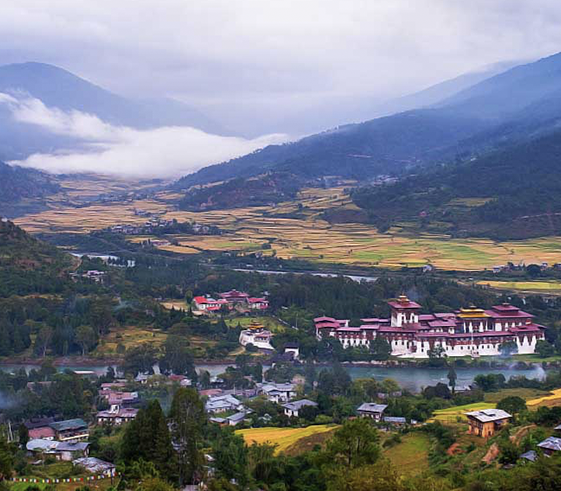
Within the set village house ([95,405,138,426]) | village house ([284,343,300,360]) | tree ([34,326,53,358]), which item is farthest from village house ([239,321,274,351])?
→ village house ([95,405,138,426])

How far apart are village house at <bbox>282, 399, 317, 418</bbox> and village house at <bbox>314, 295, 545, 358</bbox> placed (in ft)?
34.1

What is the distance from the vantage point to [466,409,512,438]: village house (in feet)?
65.7

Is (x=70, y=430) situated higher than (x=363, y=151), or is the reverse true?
(x=363, y=151)

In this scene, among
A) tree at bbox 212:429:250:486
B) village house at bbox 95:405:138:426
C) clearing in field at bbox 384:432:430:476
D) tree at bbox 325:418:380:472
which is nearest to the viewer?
tree at bbox 325:418:380:472

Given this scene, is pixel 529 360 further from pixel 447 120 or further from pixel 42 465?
pixel 447 120

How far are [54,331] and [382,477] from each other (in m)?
24.4

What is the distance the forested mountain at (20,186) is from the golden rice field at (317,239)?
637 inches

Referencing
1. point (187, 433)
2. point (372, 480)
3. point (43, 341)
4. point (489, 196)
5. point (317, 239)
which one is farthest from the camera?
point (489, 196)

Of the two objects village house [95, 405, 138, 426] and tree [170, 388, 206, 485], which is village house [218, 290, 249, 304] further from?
tree [170, 388, 206, 485]

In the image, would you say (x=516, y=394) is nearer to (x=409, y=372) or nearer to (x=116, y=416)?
(x=409, y=372)

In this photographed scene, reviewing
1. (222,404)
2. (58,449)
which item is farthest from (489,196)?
(58,449)

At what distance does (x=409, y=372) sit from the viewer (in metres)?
32.7

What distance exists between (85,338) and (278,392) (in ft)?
33.1

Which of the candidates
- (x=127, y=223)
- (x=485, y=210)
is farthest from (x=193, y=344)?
(x=127, y=223)
